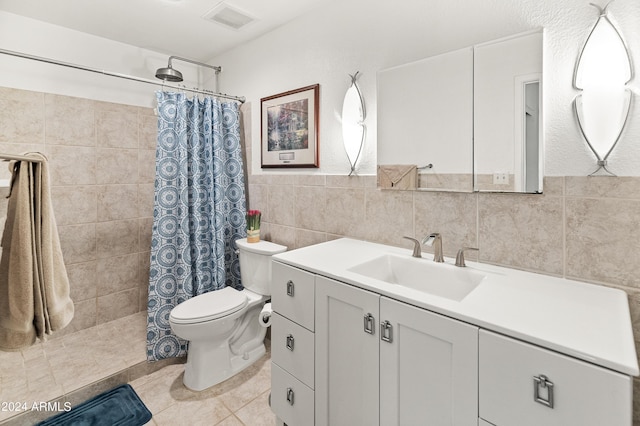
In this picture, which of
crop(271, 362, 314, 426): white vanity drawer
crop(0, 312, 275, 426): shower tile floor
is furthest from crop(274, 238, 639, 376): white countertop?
crop(0, 312, 275, 426): shower tile floor

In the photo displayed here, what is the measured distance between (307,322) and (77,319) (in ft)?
7.05

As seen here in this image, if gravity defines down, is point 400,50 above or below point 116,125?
above

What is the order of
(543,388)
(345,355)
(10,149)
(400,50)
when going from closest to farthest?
(543,388)
(345,355)
(400,50)
(10,149)

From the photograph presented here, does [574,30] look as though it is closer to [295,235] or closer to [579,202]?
[579,202]

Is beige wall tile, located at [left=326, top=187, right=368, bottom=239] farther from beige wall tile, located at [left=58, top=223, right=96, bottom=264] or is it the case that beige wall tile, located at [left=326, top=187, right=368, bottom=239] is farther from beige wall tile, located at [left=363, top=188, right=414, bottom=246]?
beige wall tile, located at [left=58, top=223, right=96, bottom=264]

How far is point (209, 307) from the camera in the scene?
1.95m

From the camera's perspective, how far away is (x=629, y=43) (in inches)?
43.3

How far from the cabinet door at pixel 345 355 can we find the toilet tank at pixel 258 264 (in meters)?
0.92

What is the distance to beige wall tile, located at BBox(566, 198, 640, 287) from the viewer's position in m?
1.11

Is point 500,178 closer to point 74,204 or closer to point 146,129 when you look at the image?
point 146,129

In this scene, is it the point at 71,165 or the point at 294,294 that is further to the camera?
the point at 71,165

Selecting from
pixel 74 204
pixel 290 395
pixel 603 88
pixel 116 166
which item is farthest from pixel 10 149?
pixel 603 88

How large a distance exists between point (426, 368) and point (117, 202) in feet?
8.72

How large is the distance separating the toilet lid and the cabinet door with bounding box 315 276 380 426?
2.66 ft
